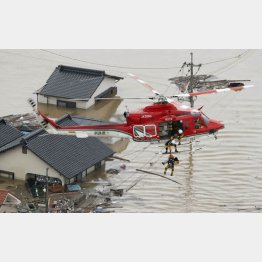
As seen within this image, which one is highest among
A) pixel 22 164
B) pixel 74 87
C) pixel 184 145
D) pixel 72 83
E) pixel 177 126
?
pixel 72 83

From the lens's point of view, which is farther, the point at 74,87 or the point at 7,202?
the point at 74,87

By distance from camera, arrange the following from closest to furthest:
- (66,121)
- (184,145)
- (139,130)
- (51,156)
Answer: (139,130), (51,156), (184,145), (66,121)

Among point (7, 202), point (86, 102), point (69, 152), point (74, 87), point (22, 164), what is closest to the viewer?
point (7, 202)

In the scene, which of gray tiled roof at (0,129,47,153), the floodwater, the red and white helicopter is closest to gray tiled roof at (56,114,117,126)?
the floodwater

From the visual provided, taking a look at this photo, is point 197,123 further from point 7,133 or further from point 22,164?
point 7,133

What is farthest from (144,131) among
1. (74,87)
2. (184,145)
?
(74,87)

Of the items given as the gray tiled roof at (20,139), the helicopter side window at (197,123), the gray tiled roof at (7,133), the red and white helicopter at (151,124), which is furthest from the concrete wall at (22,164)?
the helicopter side window at (197,123)

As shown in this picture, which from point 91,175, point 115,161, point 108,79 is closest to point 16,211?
point 91,175

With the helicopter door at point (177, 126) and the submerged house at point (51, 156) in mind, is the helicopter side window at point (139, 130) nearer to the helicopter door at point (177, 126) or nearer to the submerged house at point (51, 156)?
the helicopter door at point (177, 126)

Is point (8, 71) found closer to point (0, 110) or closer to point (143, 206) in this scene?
point (0, 110)
